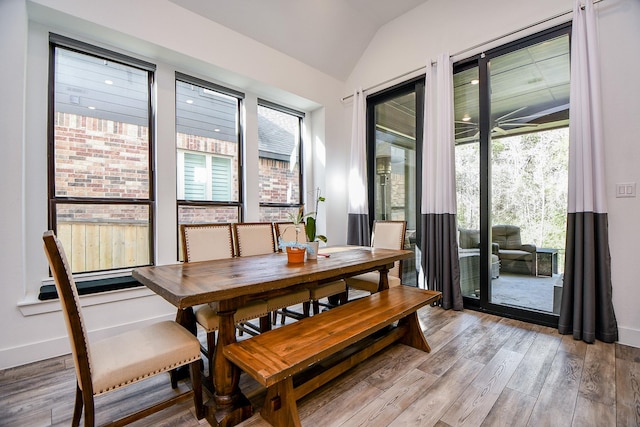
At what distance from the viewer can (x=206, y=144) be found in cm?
Answer: 353

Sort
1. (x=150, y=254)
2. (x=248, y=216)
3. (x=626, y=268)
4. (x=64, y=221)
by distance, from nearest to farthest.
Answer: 1. (x=626, y=268)
2. (x=64, y=221)
3. (x=150, y=254)
4. (x=248, y=216)

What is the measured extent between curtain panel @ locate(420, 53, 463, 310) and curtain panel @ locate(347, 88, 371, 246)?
0.96m

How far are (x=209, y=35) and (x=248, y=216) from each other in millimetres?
2116

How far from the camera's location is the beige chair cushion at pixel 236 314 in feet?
6.16

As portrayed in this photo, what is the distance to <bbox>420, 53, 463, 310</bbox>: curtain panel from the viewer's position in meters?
3.27

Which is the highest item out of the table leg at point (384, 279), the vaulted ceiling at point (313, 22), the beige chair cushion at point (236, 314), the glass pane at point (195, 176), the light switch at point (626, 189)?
the vaulted ceiling at point (313, 22)

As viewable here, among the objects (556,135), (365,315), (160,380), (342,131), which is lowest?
(160,380)

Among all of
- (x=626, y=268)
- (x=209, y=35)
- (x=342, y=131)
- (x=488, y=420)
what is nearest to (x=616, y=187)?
(x=626, y=268)

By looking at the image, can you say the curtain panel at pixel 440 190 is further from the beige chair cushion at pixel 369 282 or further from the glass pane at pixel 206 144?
the glass pane at pixel 206 144

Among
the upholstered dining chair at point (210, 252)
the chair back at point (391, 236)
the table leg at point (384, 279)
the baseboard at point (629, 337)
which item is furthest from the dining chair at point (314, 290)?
the baseboard at point (629, 337)

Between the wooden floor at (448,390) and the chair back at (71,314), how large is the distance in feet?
1.87

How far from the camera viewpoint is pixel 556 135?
9.40 ft

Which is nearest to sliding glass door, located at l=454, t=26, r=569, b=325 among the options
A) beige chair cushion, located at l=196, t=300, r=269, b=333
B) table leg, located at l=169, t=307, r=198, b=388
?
beige chair cushion, located at l=196, t=300, r=269, b=333

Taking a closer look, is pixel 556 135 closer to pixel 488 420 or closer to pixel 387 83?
pixel 387 83
